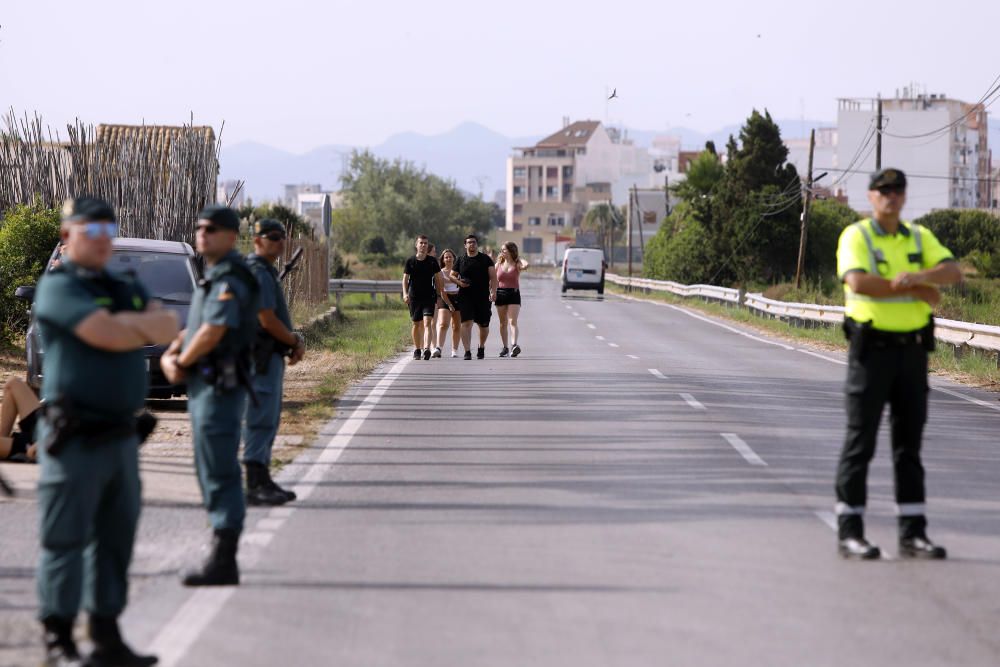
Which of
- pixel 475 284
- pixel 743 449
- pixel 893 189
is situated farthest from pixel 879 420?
pixel 475 284

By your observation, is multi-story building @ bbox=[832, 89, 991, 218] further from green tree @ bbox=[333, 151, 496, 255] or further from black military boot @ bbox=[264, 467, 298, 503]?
black military boot @ bbox=[264, 467, 298, 503]

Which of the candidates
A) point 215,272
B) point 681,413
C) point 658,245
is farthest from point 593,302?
point 215,272

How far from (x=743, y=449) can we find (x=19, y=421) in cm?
589

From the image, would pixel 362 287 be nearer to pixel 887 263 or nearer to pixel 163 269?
pixel 163 269

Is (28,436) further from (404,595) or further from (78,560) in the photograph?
(78,560)

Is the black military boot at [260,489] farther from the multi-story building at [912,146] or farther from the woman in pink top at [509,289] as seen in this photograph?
the multi-story building at [912,146]

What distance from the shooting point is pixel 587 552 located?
8273 millimetres

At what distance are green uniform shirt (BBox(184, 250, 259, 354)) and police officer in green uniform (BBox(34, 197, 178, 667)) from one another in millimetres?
1400

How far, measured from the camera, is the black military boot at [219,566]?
24.1ft

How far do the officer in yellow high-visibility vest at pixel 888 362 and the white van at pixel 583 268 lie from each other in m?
53.3

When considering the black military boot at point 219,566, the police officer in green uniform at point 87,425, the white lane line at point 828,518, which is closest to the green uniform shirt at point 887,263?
the white lane line at point 828,518

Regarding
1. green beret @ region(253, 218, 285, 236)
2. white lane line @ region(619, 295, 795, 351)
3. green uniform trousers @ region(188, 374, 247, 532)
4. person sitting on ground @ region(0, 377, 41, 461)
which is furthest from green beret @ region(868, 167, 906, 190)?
white lane line @ region(619, 295, 795, 351)

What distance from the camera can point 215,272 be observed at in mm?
7480

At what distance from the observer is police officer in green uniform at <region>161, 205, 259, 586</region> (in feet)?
24.1
